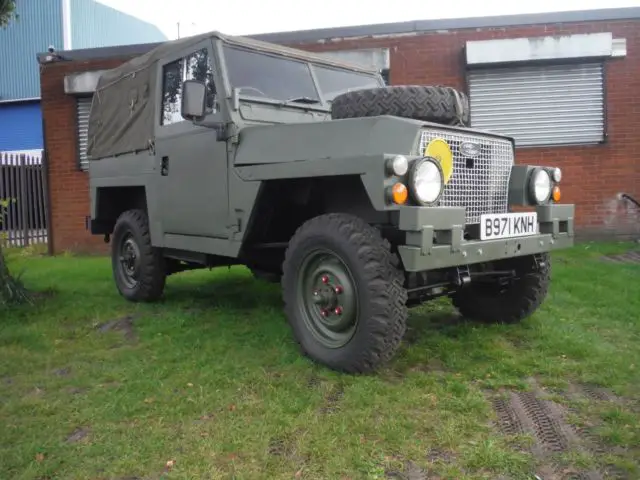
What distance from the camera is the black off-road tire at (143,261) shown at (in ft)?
17.9

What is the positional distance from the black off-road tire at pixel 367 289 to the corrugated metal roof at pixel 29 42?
21.8m

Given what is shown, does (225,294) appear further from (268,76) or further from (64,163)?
(64,163)

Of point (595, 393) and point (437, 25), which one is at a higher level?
point (437, 25)

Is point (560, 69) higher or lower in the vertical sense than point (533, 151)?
higher

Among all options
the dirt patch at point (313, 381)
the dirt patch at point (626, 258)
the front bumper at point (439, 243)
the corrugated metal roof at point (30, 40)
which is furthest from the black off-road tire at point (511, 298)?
the corrugated metal roof at point (30, 40)

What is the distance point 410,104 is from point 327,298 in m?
1.30

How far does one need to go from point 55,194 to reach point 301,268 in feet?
26.6

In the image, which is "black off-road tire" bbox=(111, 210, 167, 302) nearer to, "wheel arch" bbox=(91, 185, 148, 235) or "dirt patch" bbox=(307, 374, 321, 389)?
"wheel arch" bbox=(91, 185, 148, 235)

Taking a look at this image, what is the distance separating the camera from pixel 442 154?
3.41m

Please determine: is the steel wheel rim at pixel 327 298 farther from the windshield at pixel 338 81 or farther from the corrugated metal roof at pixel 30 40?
the corrugated metal roof at pixel 30 40

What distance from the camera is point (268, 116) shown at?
14.0ft

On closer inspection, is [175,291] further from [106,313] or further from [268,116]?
[268,116]

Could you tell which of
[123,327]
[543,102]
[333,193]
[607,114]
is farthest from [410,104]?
[607,114]

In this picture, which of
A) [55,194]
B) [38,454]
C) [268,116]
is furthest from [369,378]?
[55,194]
